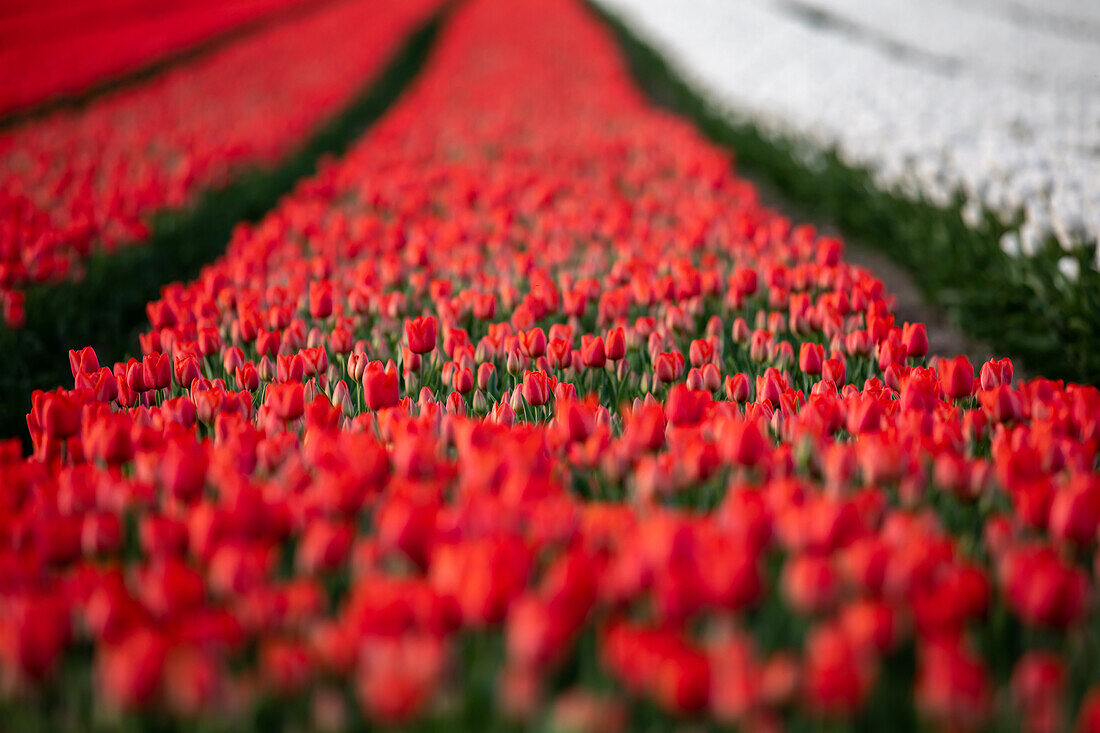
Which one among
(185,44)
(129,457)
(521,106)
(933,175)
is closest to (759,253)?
(933,175)

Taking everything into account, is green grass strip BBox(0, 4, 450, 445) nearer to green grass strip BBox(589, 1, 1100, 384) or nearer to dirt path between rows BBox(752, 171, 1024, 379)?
dirt path between rows BBox(752, 171, 1024, 379)

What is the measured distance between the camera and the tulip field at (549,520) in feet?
4.04

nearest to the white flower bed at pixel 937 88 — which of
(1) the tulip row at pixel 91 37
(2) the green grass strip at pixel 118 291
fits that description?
(2) the green grass strip at pixel 118 291

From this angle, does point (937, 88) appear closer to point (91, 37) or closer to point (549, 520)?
point (549, 520)

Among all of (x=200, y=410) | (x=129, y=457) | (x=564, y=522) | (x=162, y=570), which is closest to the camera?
(x=162, y=570)

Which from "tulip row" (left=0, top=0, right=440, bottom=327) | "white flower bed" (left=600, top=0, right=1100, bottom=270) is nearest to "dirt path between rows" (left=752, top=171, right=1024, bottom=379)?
"white flower bed" (left=600, top=0, right=1100, bottom=270)

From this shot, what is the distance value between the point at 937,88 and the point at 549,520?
26.0ft

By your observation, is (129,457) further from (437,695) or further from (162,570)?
(437,695)

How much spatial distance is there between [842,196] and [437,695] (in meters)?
6.42

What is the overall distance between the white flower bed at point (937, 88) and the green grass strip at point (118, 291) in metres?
4.45

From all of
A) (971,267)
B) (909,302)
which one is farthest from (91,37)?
Result: (971,267)

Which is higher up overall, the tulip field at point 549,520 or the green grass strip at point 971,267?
the green grass strip at point 971,267

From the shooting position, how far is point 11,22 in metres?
18.3

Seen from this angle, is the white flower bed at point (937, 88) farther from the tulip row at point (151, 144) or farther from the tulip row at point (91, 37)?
the tulip row at point (91, 37)
